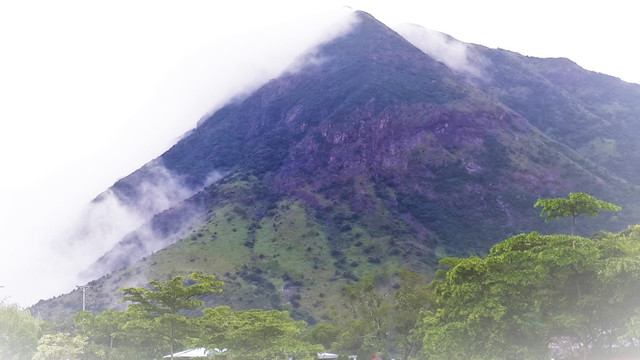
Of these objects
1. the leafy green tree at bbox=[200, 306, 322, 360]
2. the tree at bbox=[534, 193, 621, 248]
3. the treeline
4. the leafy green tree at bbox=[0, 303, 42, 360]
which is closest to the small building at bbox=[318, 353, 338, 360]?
the treeline

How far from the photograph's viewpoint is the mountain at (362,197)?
12538 centimetres

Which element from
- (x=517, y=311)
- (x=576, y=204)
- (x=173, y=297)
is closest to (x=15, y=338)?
(x=173, y=297)

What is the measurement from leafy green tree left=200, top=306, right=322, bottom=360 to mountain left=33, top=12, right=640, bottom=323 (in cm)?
5896

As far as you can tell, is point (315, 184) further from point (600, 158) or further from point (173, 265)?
point (600, 158)

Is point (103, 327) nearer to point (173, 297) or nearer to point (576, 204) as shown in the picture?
point (173, 297)

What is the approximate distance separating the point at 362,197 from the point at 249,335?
359ft

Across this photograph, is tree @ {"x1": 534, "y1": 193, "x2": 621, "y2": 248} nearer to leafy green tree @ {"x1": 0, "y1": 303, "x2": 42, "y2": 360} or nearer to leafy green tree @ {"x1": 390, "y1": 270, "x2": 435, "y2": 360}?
leafy green tree @ {"x1": 390, "y1": 270, "x2": 435, "y2": 360}

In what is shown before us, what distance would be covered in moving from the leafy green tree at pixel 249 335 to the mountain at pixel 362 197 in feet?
193

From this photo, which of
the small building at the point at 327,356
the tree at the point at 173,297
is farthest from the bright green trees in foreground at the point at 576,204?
the small building at the point at 327,356

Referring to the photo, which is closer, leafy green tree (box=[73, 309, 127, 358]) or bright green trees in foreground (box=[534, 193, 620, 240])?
bright green trees in foreground (box=[534, 193, 620, 240])

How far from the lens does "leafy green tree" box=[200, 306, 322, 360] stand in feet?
165

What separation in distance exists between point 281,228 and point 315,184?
27542 mm

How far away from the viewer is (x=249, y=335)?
50.2 m

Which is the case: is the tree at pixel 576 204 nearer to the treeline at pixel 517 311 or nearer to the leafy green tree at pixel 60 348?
the treeline at pixel 517 311
